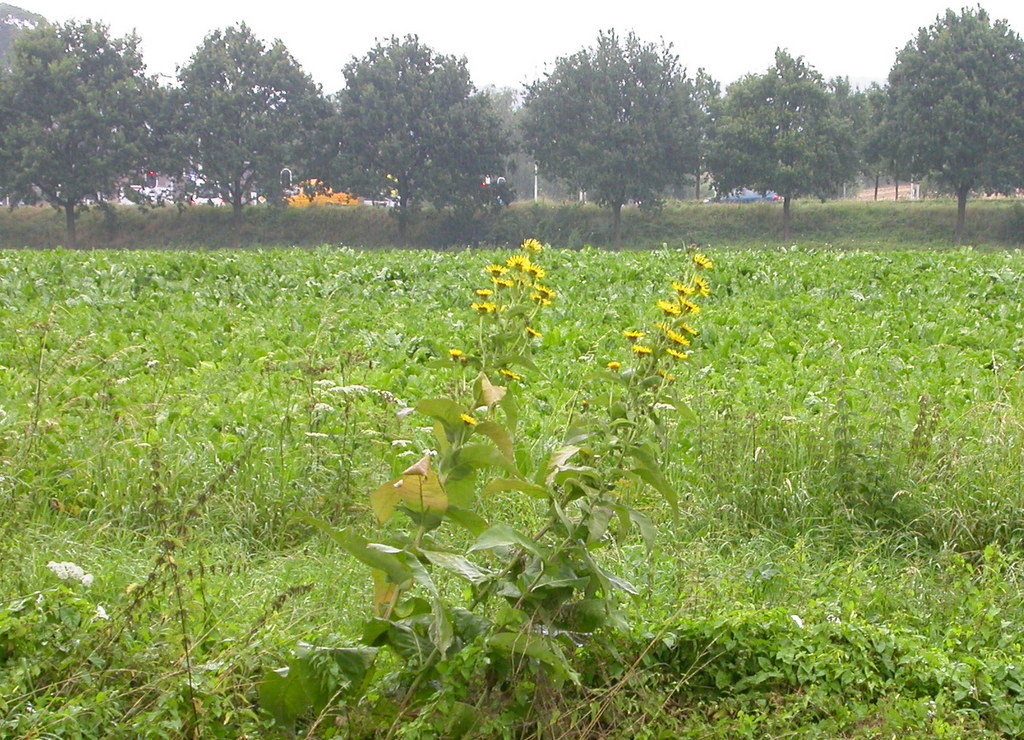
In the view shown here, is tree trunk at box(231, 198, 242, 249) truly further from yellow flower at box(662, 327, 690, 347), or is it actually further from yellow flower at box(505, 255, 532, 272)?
yellow flower at box(662, 327, 690, 347)

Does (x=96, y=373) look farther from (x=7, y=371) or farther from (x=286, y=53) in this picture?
(x=286, y=53)

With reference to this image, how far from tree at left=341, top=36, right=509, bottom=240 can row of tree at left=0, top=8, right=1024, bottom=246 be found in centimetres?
8

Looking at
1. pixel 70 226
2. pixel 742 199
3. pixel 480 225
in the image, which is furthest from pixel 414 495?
pixel 742 199

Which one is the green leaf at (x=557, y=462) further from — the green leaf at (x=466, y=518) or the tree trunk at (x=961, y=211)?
the tree trunk at (x=961, y=211)

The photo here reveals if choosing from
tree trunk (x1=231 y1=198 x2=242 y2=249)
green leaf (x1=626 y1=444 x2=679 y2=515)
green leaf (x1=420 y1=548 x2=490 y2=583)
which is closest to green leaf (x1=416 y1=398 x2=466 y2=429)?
green leaf (x1=420 y1=548 x2=490 y2=583)

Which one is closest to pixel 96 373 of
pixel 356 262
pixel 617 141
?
pixel 356 262

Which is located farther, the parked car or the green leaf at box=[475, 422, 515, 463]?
the parked car

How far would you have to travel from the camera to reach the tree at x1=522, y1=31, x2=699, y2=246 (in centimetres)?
4456

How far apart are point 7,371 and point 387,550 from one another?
5856 millimetres

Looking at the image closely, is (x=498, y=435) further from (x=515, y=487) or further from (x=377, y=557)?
(x=377, y=557)

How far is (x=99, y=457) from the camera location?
5520mm

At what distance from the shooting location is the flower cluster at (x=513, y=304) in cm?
317

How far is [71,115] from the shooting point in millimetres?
42812

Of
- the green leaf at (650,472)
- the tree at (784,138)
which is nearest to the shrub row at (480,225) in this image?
the tree at (784,138)
